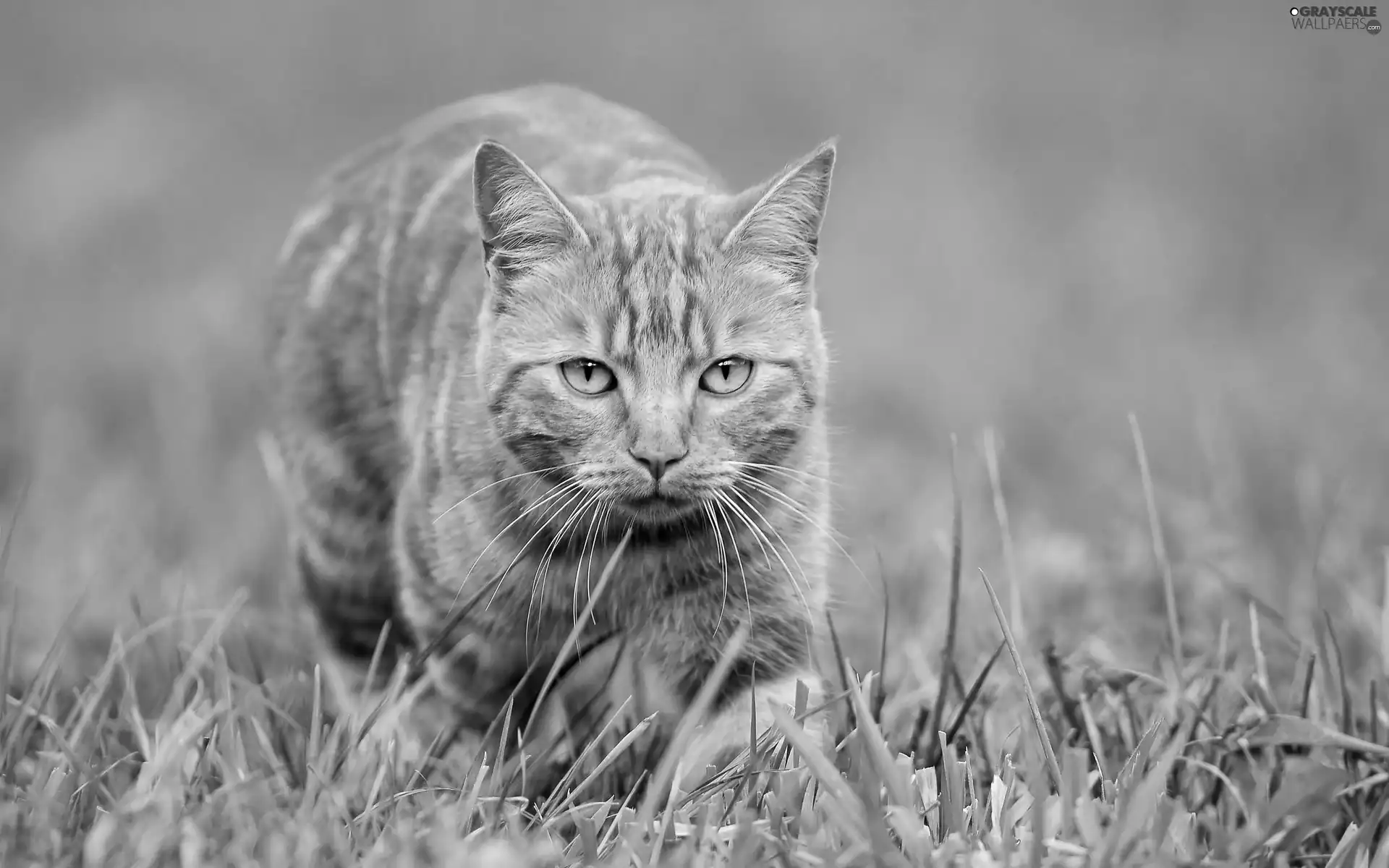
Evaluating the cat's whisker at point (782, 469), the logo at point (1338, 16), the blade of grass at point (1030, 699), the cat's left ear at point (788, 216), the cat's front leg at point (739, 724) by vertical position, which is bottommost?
the cat's front leg at point (739, 724)

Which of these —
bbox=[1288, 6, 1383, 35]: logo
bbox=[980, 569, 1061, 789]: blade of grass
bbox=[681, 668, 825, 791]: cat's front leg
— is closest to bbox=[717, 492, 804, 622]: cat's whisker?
bbox=[681, 668, 825, 791]: cat's front leg

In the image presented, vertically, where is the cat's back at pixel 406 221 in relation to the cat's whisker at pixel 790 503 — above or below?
above

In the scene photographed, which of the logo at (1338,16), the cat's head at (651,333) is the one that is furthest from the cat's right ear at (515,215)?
the logo at (1338,16)

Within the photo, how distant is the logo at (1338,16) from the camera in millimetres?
2928

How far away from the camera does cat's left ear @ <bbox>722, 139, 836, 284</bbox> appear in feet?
7.41

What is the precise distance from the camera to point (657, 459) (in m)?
2.05

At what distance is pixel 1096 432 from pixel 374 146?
2535 mm

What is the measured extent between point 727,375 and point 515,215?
485 millimetres

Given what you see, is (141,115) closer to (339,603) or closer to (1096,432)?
(339,603)

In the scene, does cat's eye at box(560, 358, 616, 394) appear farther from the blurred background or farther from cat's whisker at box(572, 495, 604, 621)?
the blurred background

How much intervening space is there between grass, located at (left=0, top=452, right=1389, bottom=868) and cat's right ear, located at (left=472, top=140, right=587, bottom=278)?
797 mm

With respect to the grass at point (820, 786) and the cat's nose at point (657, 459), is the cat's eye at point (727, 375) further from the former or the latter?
the grass at point (820, 786)

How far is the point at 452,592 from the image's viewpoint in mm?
2395

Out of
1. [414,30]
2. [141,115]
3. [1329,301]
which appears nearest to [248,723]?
[1329,301]
